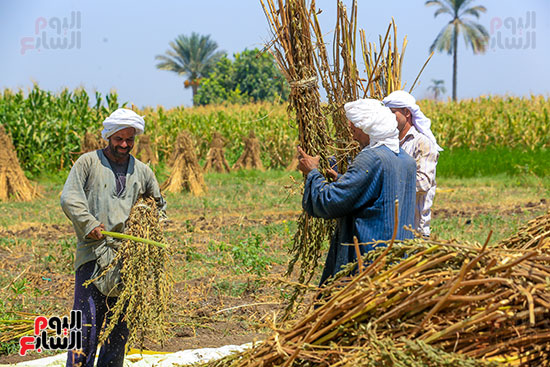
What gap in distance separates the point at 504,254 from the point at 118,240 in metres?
2.30

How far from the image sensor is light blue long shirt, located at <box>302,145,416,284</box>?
274cm

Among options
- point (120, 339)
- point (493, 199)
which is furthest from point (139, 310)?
point (493, 199)

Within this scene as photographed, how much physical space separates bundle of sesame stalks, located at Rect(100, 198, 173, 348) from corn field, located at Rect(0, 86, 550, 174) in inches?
422

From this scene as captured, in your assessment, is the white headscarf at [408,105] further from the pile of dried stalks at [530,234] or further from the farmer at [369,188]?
the pile of dried stalks at [530,234]

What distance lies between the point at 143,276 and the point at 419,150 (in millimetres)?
1715

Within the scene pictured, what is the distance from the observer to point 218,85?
122 feet

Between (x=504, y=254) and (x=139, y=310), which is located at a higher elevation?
(x=504, y=254)

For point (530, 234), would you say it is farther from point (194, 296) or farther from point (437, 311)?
point (194, 296)

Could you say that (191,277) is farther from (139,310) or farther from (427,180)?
(427,180)

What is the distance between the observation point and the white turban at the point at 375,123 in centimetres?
283

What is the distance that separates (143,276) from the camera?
3523mm

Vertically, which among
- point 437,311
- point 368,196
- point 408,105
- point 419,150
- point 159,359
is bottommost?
point 159,359

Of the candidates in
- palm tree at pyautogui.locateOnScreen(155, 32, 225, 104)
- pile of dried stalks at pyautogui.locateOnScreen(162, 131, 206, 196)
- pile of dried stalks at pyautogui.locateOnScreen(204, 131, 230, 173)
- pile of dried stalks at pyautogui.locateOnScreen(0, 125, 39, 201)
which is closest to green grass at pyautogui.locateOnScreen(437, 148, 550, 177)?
pile of dried stalks at pyautogui.locateOnScreen(204, 131, 230, 173)

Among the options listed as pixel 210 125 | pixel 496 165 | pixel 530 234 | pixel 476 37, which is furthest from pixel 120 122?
pixel 476 37
